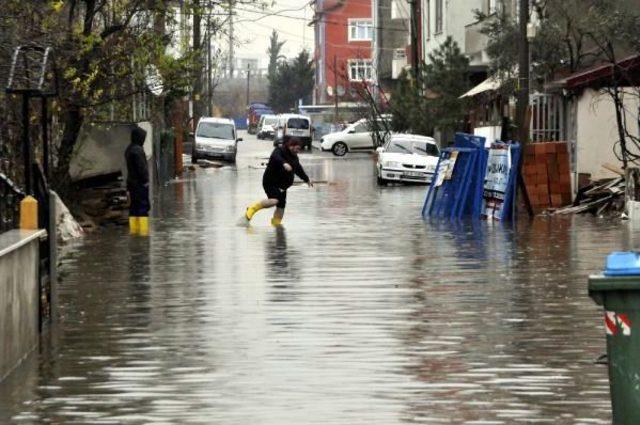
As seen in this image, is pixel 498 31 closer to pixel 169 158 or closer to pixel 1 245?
pixel 169 158

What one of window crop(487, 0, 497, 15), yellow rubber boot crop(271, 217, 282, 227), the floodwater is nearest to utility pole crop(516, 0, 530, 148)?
yellow rubber boot crop(271, 217, 282, 227)

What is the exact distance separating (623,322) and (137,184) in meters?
17.4

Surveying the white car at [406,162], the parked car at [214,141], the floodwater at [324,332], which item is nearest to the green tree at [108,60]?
the floodwater at [324,332]

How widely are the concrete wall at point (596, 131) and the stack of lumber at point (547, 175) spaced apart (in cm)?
139

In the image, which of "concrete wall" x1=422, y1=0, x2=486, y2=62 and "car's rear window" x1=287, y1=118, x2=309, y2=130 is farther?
"car's rear window" x1=287, y1=118, x2=309, y2=130

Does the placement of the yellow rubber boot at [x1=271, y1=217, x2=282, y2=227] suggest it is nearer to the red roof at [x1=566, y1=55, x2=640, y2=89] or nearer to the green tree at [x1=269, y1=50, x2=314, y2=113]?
the red roof at [x1=566, y1=55, x2=640, y2=89]

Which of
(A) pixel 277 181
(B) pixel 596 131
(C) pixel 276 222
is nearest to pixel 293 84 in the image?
(B) pixel 596 131

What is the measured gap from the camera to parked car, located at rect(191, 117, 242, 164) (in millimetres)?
61031

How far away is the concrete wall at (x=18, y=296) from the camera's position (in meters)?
10.6

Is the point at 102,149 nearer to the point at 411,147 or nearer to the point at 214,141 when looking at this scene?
→ the point at 411,147

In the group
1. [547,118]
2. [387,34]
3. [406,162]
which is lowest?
[406,162]

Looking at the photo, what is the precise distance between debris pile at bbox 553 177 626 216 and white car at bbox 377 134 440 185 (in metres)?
13.4

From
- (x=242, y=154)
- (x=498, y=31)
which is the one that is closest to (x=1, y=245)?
(x=498, y=31)

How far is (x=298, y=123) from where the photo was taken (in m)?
83.1
